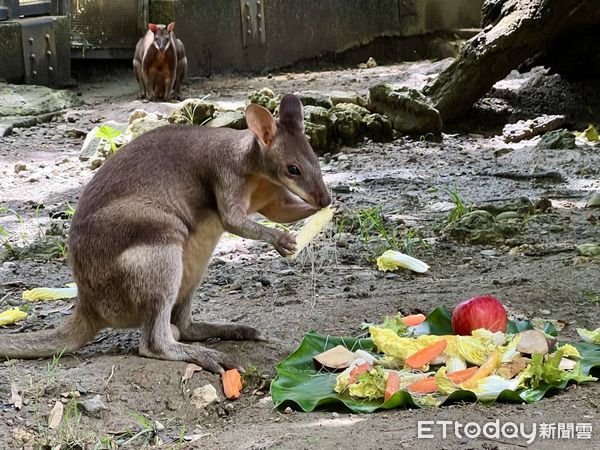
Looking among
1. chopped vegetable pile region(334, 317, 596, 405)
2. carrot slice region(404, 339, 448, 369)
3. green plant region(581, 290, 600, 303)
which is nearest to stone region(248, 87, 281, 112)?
green plant region(581, 290, 600, 303)

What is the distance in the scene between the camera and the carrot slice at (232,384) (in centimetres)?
446

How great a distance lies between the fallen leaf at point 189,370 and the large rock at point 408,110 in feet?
21.7

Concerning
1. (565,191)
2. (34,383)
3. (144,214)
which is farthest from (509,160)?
(34,383)

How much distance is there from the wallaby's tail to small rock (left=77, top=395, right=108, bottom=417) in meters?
0.63

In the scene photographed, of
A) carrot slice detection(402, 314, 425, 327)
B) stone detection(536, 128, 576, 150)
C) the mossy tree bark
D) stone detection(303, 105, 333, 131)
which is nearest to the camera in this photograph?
carrot slice detection(402, 314, 425, 327)

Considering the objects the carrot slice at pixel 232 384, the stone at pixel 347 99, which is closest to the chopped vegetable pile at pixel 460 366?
the carrot slice at pixel 232 384

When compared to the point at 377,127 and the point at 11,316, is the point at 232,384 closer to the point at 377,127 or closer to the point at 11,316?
the point at 11,316

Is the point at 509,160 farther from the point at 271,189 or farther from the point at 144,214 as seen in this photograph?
the point at 144,214

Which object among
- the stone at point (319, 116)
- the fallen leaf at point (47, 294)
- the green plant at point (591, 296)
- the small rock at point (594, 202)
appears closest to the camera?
the green plant at point (591, 296)

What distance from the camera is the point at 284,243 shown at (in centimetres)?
476

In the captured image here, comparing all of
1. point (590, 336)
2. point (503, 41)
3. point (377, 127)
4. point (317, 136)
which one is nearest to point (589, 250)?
point (590, 336)

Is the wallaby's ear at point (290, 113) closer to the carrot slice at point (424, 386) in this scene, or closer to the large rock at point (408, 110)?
the carrot slice at point (424, 386)

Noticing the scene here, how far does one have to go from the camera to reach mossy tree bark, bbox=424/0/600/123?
32.9 feet

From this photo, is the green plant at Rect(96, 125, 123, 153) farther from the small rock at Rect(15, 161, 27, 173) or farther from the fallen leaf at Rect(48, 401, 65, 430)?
the fallen leaf at Rect(48, 401, 65, 430)
